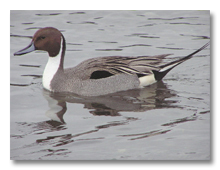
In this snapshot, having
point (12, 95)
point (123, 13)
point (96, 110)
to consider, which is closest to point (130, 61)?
point (96, 110)

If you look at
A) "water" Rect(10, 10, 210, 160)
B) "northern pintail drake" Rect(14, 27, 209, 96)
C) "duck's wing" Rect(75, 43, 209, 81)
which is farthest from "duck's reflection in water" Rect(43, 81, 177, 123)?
"duck's wing" Rect(75, 43, 209, 81)

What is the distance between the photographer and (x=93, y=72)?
8.52 m

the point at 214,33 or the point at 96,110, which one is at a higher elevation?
the point at 214,33

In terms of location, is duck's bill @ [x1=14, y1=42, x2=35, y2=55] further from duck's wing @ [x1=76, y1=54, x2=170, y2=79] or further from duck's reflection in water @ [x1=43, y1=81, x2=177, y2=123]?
duck's wing @ [x1=76, y1=54, x2=170, y2=79]

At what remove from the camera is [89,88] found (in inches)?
331

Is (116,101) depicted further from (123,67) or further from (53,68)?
(53,68)

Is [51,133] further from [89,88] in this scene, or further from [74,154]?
[89,88]

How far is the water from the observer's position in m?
5.92

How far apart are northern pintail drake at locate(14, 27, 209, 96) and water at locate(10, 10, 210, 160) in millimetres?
199

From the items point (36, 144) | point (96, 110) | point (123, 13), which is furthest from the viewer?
point (123, 13)

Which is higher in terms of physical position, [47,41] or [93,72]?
[47,41]

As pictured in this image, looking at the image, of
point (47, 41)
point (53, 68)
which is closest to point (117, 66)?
point (53, 68)

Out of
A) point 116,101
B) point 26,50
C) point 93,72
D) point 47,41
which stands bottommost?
point 116,101

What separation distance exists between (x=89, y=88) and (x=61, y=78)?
0.63 meters
